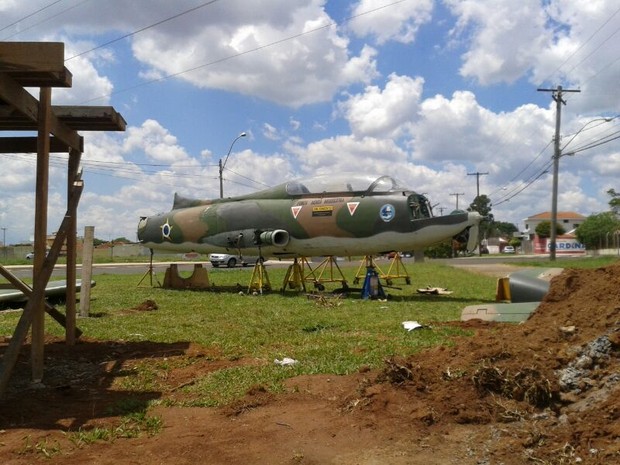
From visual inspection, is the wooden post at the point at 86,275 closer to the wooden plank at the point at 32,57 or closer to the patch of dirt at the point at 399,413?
the patch of dirt at the point at 399,413

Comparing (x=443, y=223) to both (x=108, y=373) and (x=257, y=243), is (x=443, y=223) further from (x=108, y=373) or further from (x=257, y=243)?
(x=108, y=373)

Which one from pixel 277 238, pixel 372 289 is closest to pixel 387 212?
pixel 372 289

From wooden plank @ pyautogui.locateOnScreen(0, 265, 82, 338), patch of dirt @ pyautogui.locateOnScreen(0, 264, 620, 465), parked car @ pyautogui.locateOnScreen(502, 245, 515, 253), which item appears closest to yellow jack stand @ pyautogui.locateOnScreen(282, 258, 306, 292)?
wooden plank @ pyautogui.locateOnScreen(0, 265, 82, 338)

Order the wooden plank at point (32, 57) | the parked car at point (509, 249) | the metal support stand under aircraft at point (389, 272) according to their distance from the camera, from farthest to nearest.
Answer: the parked car at point (509, 249)
the metal support stand under aircraft at point (389, 272)
the wooden plank at point (32, 57)

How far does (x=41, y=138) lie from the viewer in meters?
5.68

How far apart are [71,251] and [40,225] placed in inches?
69.0

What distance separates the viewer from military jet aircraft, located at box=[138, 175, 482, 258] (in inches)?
540

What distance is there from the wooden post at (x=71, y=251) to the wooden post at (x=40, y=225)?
1043 millimetres

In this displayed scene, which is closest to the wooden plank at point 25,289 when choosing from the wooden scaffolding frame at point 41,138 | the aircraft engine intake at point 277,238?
the wooden scaffolding frame at point 41,138

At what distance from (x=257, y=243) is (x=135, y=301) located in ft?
11.9

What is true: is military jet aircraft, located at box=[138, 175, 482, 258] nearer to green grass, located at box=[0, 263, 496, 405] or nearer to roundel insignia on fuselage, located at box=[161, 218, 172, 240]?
roundel insignia on fuselage, located at box=[161, 218, 172, 240]

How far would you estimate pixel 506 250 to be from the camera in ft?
322

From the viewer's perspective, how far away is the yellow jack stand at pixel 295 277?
53.5ft

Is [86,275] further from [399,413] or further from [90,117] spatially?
[399,413]
